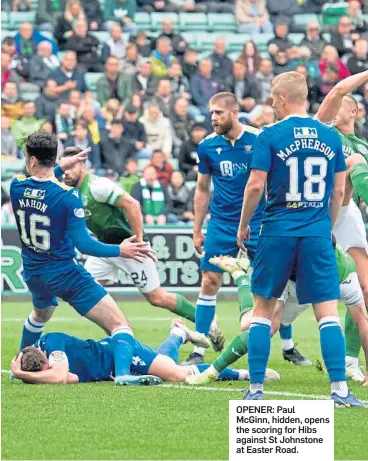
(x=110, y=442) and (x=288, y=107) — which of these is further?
(x=288, y=107)

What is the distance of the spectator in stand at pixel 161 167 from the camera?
21.5 m

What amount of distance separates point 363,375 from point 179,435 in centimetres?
→ 334

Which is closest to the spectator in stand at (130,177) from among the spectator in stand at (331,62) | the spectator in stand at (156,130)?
the spectator in stand at (156,130)

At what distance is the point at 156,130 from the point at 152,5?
4367 mm

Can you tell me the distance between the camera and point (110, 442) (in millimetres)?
7156

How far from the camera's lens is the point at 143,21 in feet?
84.4

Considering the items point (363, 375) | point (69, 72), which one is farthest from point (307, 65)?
point (363, 375)

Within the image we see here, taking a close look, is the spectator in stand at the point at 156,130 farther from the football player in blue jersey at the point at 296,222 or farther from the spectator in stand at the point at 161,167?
the football player in blue jersey at the point at 296,222

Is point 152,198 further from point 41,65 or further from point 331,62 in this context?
point 331,62

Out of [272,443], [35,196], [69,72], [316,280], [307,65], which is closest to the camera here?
[272,443]

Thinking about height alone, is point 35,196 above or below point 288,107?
below

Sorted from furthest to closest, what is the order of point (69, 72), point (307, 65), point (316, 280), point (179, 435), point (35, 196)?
point (307, 65) < point (69, 72) < point (35, 196) < point (316, 280) < point (179, 435)

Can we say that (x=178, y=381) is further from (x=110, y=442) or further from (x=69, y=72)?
(x=69, y=72)

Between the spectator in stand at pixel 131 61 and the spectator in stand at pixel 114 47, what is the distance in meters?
0.21
